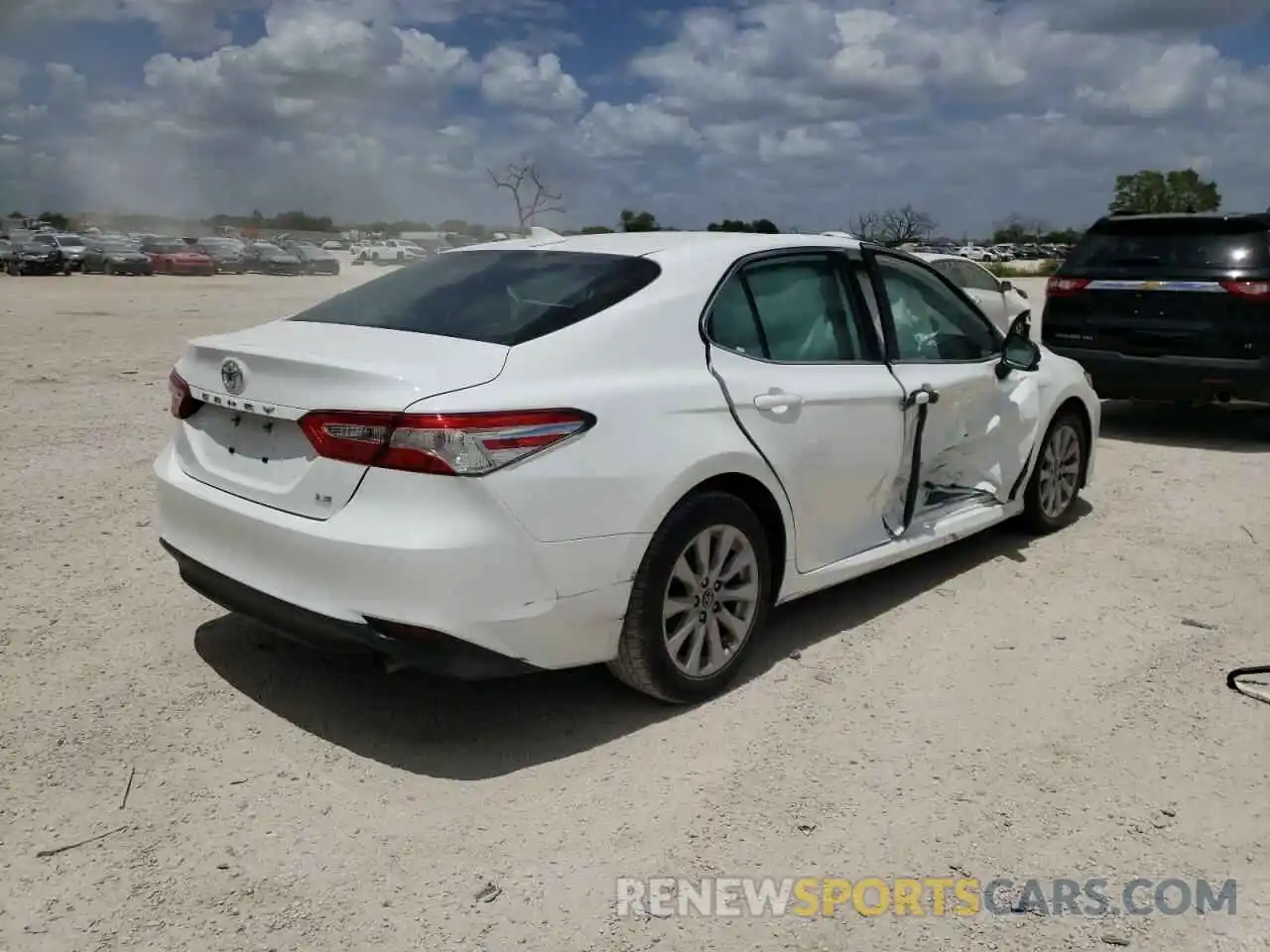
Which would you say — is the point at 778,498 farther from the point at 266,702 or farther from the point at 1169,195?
the point at 1169,195

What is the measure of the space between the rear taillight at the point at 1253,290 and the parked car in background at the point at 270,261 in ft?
143

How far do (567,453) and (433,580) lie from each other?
531mm

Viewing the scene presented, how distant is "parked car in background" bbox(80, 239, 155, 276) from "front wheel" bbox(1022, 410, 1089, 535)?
4120cm

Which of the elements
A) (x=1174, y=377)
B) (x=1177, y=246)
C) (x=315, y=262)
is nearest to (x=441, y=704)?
(x=1174, y=377)

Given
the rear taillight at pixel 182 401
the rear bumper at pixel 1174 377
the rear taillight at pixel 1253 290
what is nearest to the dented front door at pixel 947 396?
the rear taillight at pixel 182 401

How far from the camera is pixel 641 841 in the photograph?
3092 millimetres

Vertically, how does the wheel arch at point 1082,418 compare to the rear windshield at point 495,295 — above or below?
below

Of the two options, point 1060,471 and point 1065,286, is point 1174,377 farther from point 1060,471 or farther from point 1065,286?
point 1060,471

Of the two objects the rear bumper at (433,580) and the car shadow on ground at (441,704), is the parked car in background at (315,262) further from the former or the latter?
the rear bumper at (433,580)

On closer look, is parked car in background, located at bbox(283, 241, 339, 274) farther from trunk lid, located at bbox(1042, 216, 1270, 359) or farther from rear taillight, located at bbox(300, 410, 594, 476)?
rear taillight, located at bbox(300, 410, 594, 476)

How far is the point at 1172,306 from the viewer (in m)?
8.35

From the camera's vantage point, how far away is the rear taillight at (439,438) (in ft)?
10.3

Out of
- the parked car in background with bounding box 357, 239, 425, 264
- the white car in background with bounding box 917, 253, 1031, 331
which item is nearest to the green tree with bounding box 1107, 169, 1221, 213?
the parked car in background with bounding box 357, 239, 425, 264

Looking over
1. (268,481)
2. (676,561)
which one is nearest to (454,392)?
(268,481)
